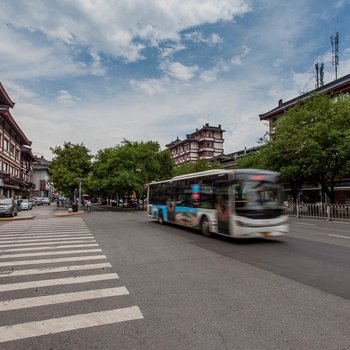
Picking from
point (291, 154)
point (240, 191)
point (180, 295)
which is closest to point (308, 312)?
point (180, 295)

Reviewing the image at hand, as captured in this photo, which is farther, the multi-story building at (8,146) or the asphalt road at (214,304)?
the multi-story building at (8,146)

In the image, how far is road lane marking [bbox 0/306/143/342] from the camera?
3.61 metres

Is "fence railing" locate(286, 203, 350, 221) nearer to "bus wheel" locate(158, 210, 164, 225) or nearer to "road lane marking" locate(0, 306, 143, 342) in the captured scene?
"bus wheel" locate(158, 210, 164, 225)

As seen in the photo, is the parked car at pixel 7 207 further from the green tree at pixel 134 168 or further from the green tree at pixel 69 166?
the green tree at pixel 69 166

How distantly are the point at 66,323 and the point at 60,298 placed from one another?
43.0 inches

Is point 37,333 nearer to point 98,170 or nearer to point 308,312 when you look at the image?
point 308,312

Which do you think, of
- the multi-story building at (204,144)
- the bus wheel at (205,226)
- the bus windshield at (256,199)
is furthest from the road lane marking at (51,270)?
the multi-story building at (204,144)

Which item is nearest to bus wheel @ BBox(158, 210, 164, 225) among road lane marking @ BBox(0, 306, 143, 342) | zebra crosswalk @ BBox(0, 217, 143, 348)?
zebra crosswalk @ BBox(0, 217, 143, 348)

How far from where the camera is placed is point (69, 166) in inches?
1832

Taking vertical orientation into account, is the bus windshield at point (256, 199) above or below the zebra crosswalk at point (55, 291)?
above

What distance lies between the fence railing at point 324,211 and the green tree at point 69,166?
109 ft

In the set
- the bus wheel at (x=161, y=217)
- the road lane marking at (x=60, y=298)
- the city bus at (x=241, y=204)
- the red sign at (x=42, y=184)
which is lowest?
the road lane marking at (x=60, y=298)

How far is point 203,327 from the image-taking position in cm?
373

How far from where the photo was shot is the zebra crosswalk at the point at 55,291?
3.86m
